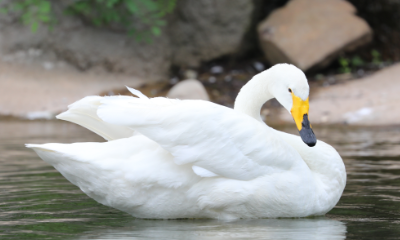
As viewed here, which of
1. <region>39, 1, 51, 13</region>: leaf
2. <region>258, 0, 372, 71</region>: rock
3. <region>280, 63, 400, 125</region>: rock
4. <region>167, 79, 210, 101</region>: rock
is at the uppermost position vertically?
<region>39, 1, 51, 13</region>: leaf

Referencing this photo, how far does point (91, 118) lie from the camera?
3.72 m

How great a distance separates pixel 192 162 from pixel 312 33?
8.68m

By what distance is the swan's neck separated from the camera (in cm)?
382

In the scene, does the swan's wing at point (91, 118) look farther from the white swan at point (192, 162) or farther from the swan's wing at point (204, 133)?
the swan's wing at point (204, 133)

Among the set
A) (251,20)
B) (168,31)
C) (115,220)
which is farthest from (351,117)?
(115,220)

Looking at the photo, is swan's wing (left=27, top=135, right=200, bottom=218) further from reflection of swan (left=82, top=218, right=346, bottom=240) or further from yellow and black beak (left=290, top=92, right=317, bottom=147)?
yellow and black beak (left=290, top=92, right=317, bottom=147)

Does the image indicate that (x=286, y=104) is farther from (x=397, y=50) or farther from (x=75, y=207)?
(x=397, y=50)

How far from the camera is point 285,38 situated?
37.5 feet

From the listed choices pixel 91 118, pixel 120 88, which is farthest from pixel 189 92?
pixel 91 118

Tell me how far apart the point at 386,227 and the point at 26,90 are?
8.76 m

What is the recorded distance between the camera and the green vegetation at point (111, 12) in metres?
10.6

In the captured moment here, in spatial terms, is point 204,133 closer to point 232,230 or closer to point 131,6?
point 232,230

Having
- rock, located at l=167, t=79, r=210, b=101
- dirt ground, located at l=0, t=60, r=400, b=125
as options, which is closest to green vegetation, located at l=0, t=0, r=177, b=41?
dirt ground, located at l=0, t=60, r=400, b=125

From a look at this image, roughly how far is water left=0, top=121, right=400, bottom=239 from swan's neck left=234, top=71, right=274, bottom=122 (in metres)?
0.79
